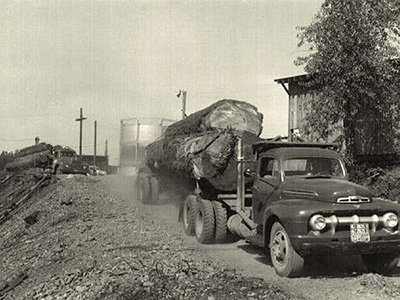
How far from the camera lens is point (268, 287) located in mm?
6328

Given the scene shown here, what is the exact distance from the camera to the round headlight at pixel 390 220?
6.95 metres

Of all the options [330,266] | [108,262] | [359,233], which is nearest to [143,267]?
[108,262]

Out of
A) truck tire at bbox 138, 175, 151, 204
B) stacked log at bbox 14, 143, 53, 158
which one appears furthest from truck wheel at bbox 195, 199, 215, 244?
stacked log at bbox 14, 143, 53, 158

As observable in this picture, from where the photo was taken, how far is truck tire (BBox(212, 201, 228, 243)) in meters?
9.93

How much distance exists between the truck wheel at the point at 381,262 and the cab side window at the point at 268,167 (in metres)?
2.16

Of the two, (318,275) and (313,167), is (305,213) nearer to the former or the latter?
(318,275)

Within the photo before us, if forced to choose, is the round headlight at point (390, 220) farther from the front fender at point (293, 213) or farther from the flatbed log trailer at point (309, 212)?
the front fender at point (293, 213)

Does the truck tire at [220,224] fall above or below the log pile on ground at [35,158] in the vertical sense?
below

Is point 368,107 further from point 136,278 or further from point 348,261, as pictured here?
point 136,278

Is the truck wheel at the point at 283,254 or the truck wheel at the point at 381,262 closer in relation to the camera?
the truck wheel at the point at 283,254

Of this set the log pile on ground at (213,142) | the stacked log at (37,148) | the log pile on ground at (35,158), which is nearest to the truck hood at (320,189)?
the log pile on ground at (213,142)

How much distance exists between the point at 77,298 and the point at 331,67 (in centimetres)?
1264

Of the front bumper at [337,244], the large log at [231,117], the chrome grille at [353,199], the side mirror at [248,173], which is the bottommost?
the front bumper at [337,244]

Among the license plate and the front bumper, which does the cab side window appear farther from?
the license plate
